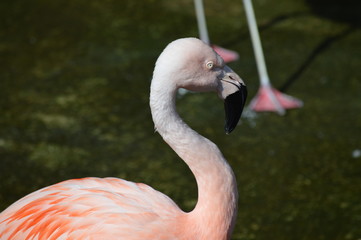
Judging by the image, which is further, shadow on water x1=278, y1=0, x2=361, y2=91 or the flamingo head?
shadow on water x1=278, y1=0, x2=361, y2=91

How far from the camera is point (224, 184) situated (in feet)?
6.86

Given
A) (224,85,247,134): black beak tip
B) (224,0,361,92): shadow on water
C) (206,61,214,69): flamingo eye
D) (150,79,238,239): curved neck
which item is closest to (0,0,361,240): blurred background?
(224,0,361,92): shadow on water

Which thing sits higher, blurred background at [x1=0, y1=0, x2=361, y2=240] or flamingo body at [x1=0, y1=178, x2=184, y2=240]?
flamingo body at [x1=0, y1=178, x2=184, y2=240]

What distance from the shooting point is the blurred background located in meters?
3.25

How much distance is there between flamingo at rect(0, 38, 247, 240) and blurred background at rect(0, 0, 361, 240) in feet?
2.96

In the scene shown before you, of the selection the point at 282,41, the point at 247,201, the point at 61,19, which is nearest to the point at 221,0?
the point at 282,41

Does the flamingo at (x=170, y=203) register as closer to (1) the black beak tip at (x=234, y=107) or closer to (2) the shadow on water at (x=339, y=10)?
(1) the black beak tip at (x=234, y=107)

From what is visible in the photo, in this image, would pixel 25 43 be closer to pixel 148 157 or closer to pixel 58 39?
pixel 58 39

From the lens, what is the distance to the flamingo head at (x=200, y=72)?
200 cm

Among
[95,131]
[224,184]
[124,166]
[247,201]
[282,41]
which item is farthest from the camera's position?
[282,41]

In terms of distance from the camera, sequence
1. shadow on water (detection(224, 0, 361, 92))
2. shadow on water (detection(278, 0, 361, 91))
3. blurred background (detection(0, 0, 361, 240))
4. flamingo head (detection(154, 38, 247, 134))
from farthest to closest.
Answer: shadow on water (detection(224, 0, 361, 92))
shadow on water (detection(278, 0, 361, 91))
blurred background (detection(0, 0, 361, 240))
flamingo head (detection(154, 38, 247, 134))

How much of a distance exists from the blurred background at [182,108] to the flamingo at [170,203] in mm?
902

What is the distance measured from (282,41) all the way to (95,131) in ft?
5.59

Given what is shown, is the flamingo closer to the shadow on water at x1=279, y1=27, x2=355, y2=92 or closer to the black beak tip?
the black beak tip
